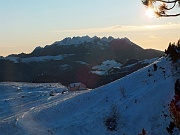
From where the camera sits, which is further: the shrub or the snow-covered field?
the shrub

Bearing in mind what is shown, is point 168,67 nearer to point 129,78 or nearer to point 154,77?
point 154,77

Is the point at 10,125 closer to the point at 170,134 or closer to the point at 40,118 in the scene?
the point at 40,118

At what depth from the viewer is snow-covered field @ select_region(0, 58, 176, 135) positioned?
84.0 ft

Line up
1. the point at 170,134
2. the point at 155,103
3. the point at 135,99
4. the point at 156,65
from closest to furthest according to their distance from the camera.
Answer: the point at 170,134 < the point at 155,103 < the point at 135,99 < the point at 156,65

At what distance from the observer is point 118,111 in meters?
29.2

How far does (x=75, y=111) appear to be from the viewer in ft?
116

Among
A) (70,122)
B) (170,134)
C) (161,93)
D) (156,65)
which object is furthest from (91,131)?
(156,65)

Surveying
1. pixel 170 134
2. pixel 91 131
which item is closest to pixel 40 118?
Answer: pixel 91 131

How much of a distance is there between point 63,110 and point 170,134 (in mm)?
18351

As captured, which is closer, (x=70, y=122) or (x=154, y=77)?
(x=70, y=122)

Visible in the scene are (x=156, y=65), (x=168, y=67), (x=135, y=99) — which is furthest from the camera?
(x=156, y=65)

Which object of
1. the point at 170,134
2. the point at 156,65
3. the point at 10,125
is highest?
the point at 156,65

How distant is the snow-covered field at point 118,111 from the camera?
25.6 meters

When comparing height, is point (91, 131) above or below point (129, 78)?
below
